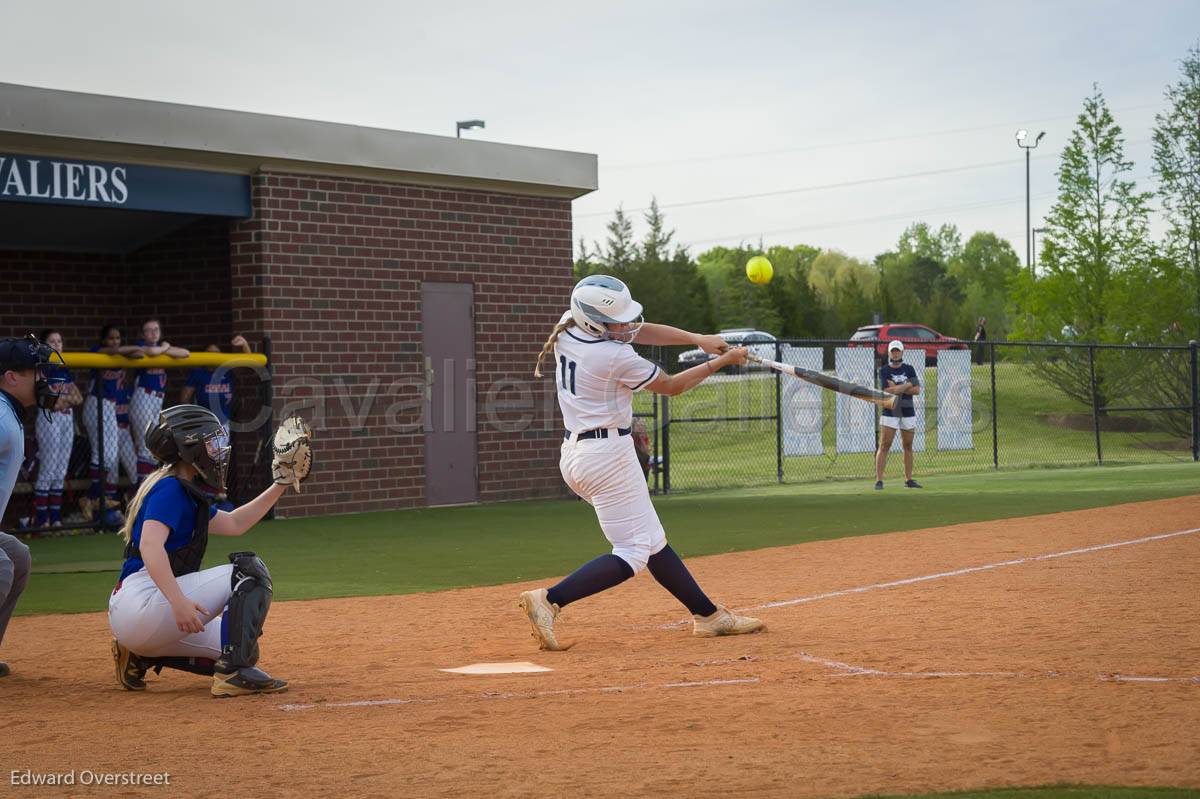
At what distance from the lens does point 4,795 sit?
4.69 m

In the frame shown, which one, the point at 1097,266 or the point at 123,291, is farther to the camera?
the point at 1097,266

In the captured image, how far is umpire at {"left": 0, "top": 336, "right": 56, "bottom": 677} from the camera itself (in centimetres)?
685

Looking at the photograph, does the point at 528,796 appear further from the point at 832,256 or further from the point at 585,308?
the point at 832,256

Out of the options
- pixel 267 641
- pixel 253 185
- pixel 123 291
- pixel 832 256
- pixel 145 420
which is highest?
pixel 832 256

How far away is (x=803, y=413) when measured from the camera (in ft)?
94.6

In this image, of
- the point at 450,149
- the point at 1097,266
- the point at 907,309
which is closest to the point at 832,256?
the point at 907,309

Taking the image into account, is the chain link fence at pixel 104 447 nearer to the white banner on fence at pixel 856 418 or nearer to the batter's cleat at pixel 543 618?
the batter's cleat at pixel 543 618

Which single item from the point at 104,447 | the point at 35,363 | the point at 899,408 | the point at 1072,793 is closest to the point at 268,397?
the point at 104,447

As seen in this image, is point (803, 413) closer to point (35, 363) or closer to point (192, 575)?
point (35, 363)

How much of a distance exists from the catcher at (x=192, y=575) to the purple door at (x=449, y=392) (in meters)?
11.5

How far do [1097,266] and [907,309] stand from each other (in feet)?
131

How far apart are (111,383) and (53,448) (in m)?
0.98

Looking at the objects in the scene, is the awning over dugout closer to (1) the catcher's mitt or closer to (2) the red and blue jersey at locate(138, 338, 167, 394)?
(2) the red and blue jersey at locate(138, 338, 167, 394)

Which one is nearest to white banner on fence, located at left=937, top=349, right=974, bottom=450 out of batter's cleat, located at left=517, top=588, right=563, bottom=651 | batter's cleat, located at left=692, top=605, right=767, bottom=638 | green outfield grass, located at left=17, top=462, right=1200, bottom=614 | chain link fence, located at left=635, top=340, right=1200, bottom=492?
chain link fence, located at left=635, top=340, right=1200, bottom=492
